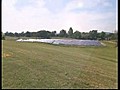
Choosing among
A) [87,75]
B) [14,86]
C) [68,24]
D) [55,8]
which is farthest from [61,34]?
[87,75]

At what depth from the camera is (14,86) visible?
122 inches

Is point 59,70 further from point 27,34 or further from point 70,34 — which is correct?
point 27,34

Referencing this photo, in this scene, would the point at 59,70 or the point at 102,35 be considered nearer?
the point at 102,35

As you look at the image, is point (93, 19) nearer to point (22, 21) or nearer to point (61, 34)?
point (61, 34)

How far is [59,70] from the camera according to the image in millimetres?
4277

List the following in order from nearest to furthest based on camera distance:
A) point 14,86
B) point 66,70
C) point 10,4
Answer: point 10,4 → point 14,86 → point 66,70

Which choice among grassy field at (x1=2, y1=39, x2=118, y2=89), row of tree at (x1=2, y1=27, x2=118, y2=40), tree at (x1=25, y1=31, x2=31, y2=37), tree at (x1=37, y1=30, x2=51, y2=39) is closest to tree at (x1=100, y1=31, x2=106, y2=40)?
row of tree at (x1=2, y1=27, x2=118, y2=40)

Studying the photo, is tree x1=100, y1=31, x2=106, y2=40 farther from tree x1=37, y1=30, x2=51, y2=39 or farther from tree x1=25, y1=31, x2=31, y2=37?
tree x1=25, y1=31, x2=31, y2=37

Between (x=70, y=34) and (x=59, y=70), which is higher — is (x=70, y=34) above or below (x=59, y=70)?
above

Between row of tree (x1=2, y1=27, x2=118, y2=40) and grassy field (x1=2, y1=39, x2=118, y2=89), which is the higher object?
row of tree (x1=2, y1=27, x2=118, y2=40)

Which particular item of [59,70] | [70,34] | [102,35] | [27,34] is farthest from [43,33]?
[59,70]

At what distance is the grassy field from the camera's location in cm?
332

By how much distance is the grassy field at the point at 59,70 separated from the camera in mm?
3324

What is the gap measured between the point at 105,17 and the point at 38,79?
5.35 feet
